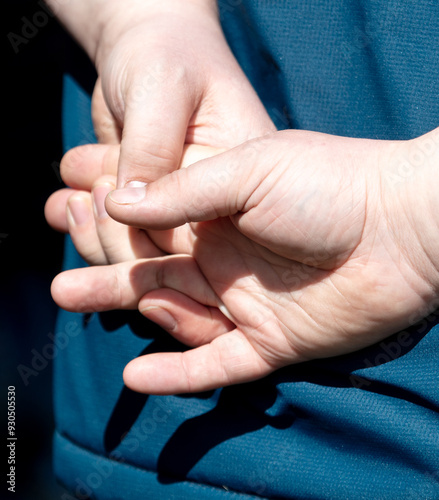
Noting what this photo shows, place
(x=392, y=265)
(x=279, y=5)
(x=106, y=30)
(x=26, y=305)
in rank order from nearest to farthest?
(x=392, y=265) < (x=279, y=5) < (x=106, y=30) < (x=26, y=305)

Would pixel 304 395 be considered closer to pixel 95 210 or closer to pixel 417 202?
pixel 417 202

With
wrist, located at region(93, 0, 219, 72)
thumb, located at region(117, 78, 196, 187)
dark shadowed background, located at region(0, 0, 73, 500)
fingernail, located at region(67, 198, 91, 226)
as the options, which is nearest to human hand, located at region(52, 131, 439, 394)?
thumb, located at region(117, 78, 196, 187)

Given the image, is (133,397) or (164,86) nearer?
(164,86)

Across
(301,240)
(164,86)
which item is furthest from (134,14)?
(301,240)

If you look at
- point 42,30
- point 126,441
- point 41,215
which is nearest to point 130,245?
point 126,441

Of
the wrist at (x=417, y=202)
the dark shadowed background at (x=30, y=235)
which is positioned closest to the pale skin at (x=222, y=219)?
the wrist at (x=417, y=202)

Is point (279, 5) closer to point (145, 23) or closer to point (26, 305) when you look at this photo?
point (145, 23)

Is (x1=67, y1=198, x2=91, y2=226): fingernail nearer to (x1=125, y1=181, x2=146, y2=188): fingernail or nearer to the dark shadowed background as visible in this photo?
(x1=125, y1=181, x2=146, y2=188): fingernail
